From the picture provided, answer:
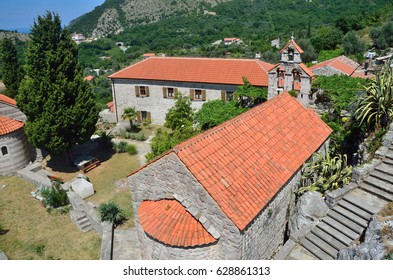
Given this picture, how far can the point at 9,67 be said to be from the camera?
2964cm

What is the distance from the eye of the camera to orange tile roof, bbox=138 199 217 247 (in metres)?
9.05

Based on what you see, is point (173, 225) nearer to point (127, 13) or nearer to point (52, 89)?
point (52, 89)

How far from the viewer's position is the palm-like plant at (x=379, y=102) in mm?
13271

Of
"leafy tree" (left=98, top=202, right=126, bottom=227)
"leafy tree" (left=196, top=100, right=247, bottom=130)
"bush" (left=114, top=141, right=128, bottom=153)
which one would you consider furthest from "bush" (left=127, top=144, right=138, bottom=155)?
"leafy tree" (left=98, top=202, right=126, bottom=227)

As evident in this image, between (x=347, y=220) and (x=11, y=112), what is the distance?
2346 cm

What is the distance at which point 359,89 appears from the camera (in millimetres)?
16219

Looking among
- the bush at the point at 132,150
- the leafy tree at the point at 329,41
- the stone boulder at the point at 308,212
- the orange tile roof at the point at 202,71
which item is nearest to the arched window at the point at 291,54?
the stone boulder at the point at 308,212

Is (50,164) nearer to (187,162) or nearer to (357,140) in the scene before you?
(187,162)

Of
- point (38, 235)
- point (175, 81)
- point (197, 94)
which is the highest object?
point (175, 81)

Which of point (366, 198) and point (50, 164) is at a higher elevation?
point (366, 198)

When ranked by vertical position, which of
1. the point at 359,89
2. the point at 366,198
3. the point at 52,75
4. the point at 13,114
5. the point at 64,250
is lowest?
the point at 64,250

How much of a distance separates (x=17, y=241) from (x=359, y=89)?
Result: 19296 millimetres

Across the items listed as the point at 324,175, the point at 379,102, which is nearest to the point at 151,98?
the point at 324,175

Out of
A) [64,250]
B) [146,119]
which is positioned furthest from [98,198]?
[146,119]
